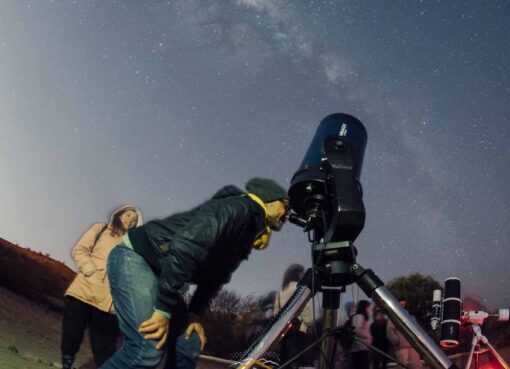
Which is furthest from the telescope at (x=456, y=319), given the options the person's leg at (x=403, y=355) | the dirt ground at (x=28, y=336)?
the dirt ground at (x=28, y=336)

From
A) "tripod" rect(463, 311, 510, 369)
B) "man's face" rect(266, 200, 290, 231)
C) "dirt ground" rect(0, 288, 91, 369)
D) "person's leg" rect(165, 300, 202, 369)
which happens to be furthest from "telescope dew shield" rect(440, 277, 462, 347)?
"dirt ground" rect(0, 288, 91, 369)

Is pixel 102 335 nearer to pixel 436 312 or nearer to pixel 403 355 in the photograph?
pixel 436 312

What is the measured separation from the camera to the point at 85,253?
412cm

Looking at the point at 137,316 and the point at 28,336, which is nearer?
the point at 137,316

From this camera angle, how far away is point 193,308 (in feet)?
7.80

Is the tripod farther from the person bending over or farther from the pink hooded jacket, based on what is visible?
the pink hooded jacket

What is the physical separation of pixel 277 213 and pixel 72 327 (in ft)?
8.29

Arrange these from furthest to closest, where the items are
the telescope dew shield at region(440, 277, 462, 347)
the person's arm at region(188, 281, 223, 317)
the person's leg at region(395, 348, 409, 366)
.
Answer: the person's leg at region(395, 348, 409, 366)
the telescope dew shield at region(440, 277, 462, 347)
the person's arm at region(188, 281, 223, 317)

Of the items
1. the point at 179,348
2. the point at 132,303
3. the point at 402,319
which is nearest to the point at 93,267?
the point at 179,348

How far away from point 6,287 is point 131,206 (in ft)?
20.6

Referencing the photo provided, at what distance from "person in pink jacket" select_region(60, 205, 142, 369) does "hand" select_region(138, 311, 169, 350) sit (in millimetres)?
2195

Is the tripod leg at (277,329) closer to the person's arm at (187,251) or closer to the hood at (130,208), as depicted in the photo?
the person's arm at (187,251)

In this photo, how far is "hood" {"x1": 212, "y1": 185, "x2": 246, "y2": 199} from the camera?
2143 millimetres

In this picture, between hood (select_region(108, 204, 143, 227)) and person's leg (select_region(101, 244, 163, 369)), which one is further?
hood (select_region(108, 204, 143, 227))
